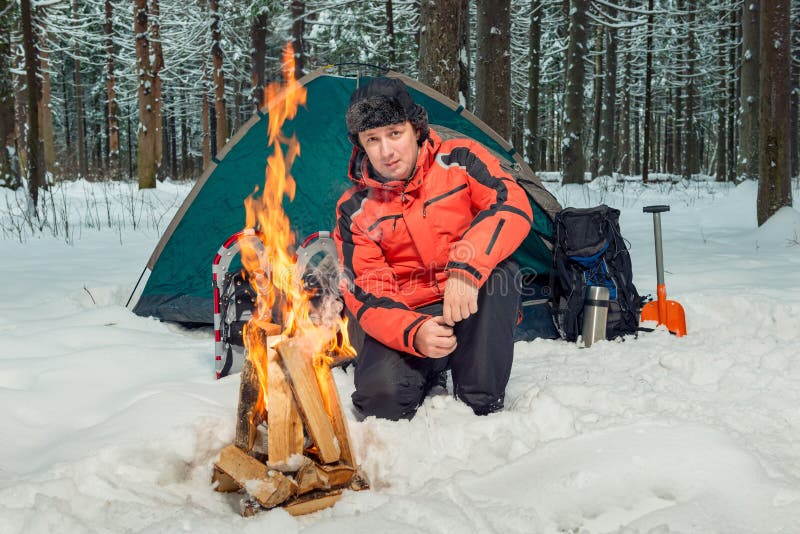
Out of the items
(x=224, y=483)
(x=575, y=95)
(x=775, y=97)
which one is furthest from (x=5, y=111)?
(x=775, y=97)

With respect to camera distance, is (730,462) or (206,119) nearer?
(730,462)

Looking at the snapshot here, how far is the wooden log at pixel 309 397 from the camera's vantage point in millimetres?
1874

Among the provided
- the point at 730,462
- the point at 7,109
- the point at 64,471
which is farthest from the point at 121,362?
the point at 7,109

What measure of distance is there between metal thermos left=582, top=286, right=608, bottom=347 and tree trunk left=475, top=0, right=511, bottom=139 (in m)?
3.85

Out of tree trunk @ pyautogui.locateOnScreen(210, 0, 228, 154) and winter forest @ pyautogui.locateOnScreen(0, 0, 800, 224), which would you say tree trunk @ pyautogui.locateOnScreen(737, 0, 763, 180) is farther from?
tree trunk @ pyautogui.locateOnScreen(210, 0, 228, 154)

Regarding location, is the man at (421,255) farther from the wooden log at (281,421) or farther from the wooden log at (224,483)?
the wooden log at (224,483)

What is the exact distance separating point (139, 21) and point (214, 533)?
14079 mm

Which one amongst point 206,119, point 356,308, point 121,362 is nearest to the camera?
point 356,308

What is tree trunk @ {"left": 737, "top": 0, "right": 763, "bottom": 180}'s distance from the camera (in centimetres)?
922

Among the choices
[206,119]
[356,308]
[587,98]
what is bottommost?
[356,308]

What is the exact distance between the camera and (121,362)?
3.05 metres

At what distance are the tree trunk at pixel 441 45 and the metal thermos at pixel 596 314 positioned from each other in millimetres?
2567

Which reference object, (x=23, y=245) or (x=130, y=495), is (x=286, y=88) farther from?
(x=23, y=245)

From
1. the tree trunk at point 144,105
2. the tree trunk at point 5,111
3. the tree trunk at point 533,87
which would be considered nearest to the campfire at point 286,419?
the tree trunk at point 5,111
